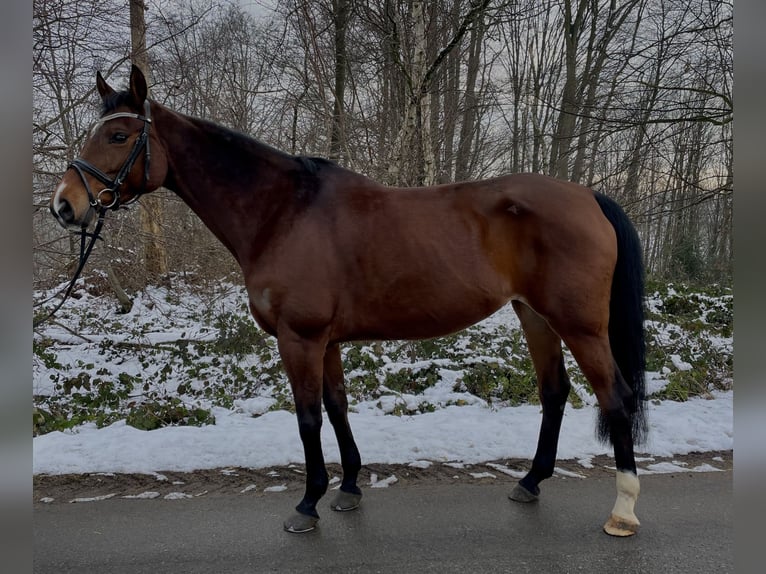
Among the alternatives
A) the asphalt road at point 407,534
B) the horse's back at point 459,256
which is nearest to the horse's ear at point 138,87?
the horse's back at point 459,256

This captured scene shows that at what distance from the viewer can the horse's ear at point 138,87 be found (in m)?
2.38

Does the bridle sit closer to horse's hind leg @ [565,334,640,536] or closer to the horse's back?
the horse's back

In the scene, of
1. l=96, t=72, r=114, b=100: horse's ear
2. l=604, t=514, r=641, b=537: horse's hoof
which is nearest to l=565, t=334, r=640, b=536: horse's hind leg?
l=604, t=514, r=641, b=537: horse's hoof

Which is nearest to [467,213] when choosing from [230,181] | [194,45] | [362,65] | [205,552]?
[230,181]

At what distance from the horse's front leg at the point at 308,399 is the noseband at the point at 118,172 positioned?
3.47 ft

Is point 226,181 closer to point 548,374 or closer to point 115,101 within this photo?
point 115,101

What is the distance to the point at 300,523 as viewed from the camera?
2.45m

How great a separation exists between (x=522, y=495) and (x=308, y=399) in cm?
135

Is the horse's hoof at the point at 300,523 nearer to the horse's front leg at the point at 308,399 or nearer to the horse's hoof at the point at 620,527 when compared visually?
the horse's front leg at the point at 308,399

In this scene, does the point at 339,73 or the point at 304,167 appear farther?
the point at 339,73

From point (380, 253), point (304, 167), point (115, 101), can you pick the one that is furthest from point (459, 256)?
point (115, 101)

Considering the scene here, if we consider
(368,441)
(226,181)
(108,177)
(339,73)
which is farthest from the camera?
(339,73)
